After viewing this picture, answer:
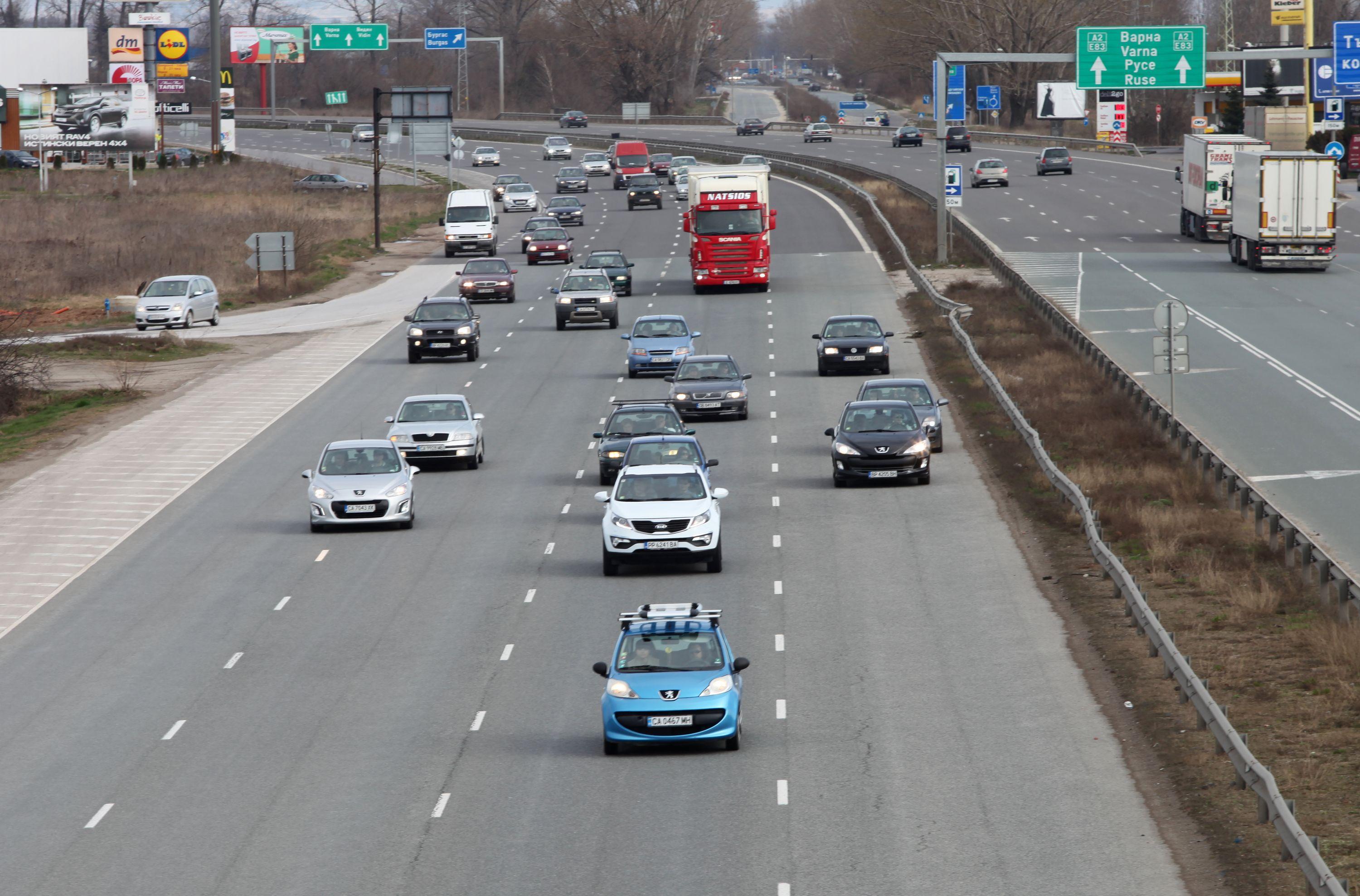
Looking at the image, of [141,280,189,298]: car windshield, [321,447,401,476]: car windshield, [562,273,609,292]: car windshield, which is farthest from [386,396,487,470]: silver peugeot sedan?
[141,280,189,298]: car windshield

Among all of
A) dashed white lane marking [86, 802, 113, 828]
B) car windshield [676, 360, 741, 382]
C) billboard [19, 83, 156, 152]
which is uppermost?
billboard [19, 83, 156, 152]

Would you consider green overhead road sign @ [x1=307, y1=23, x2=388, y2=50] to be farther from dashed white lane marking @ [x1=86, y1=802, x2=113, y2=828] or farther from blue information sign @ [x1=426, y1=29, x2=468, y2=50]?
dashed white lane marking @ [x1=86, y1=802, x2=113, y2=828]

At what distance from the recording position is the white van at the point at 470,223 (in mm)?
72750

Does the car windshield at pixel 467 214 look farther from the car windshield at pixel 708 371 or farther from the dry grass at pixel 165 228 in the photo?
the car windshield at pixel 708 371

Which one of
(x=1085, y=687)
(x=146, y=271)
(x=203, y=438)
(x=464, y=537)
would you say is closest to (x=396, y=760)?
(x=1085, y=687)

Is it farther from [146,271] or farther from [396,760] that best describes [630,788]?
[146,271]

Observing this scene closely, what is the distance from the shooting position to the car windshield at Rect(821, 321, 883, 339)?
44.9 metres

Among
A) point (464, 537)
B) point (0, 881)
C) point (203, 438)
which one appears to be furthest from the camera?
point (203, 438)

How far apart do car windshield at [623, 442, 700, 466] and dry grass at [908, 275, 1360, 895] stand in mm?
5683

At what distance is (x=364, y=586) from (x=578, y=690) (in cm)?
652

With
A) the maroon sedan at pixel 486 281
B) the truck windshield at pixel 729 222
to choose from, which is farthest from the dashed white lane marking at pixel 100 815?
the maroon sedan at pixel 486 281

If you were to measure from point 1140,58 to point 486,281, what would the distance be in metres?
22.4

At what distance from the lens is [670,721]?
57.6 feet

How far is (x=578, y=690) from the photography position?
20391 mm
